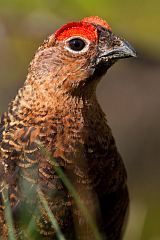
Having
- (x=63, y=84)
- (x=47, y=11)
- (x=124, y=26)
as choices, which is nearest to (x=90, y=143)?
(x=63, y=84)

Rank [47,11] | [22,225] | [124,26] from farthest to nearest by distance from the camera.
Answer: [124,26], [47,11], [22,225]

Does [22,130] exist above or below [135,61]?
below

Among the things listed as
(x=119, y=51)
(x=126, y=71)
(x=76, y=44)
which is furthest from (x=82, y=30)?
(x=126, y=71)

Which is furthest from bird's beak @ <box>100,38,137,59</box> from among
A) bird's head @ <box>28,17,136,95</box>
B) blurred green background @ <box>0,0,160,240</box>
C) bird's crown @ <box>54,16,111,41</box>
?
blurred green background @ <box>0,0,160,240</box>

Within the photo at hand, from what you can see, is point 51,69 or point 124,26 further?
point 124,26

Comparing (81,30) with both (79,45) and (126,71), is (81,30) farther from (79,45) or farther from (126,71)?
(126,71)

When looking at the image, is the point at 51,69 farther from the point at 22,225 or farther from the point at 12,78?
the point at 12,78
